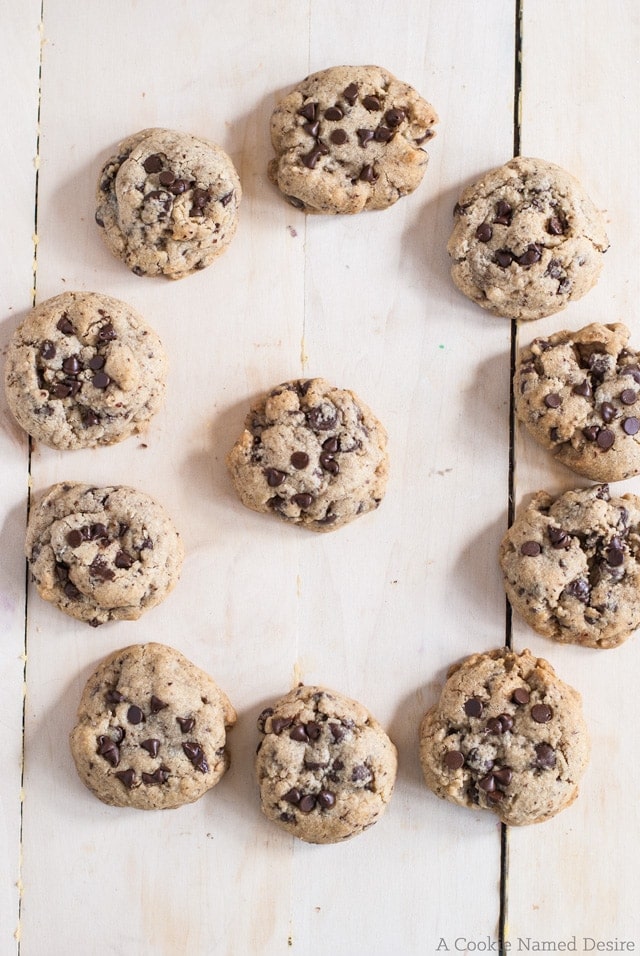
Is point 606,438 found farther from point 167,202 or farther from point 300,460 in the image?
point 167,202

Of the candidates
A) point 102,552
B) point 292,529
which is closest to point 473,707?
point 292,529

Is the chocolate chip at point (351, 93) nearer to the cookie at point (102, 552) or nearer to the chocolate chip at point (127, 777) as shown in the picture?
the cookie at point (102, 552)

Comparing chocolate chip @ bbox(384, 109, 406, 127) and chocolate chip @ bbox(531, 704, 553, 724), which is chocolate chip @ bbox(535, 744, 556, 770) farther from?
chocolate chip @ bbox(384, 109, 406, 127)

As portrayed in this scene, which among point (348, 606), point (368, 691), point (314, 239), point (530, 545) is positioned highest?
point (314, 239)

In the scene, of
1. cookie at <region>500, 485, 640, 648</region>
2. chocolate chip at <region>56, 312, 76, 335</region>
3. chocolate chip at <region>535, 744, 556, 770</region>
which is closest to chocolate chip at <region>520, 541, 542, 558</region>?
cookie at <region>500, 485, 640, 648</region>

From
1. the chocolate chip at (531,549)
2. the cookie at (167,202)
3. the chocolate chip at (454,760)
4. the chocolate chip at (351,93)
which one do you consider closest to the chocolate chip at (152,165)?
the cookie at (167,202)

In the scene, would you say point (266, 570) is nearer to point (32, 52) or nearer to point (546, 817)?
point (546, 817)

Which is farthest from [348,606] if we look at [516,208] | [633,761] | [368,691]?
[516,208]
